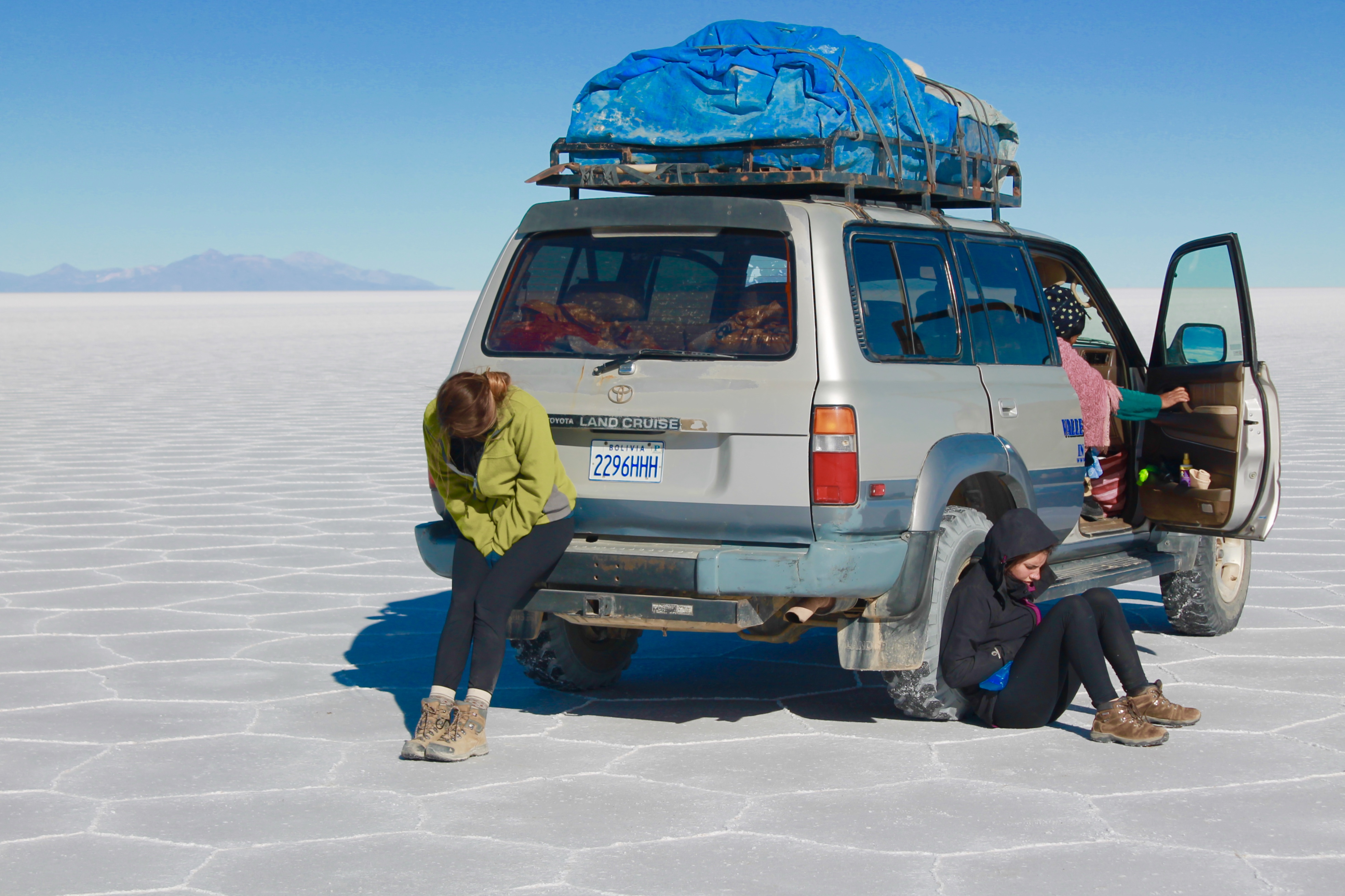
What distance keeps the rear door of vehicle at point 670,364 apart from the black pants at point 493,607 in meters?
0.23

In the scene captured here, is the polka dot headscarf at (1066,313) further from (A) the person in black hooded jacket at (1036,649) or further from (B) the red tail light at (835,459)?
(B) the red tail light at (835,459)

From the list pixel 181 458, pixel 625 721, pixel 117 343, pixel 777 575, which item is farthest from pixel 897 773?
pixel 117 343

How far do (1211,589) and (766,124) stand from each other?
3.36 m

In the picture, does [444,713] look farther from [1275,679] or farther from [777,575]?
[1275,679]

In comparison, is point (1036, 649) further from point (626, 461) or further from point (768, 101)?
point (768, 101)

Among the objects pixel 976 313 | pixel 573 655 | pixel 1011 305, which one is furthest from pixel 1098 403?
pixel 573 655

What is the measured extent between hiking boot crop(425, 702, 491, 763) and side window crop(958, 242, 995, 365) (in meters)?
2.51

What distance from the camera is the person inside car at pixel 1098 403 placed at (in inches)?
282

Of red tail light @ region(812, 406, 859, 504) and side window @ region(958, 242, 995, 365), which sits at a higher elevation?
side window @ region(958, 242, 995, 365)

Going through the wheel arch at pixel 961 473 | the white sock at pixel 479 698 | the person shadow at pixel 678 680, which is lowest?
the person shadow at pixel 678 680

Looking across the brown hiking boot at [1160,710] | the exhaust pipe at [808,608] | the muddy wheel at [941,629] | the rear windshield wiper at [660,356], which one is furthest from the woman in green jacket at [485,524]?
the brown hiking boot at [1160,710]

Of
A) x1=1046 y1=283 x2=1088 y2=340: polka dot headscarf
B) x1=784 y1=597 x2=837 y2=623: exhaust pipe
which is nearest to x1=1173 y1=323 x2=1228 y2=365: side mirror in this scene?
x1=1046 y1=283 x2=1088 y2=340: polka dot headscarf

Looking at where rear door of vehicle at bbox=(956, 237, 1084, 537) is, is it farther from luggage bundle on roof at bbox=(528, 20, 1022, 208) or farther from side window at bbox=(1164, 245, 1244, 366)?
side window at bbox=(1164, 245, 1244, 366)

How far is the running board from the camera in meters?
6.66
